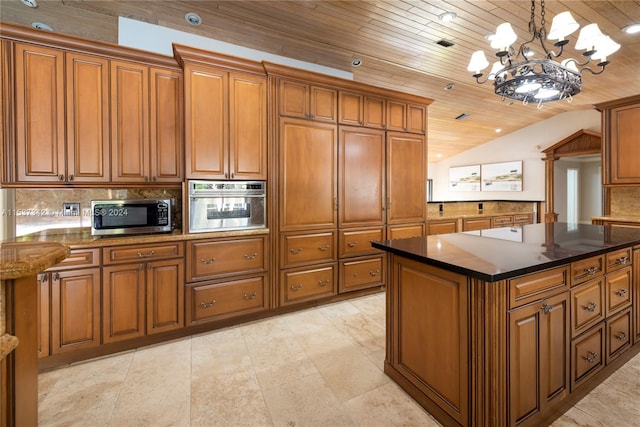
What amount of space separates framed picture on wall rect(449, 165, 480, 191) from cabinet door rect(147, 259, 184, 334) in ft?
27.0

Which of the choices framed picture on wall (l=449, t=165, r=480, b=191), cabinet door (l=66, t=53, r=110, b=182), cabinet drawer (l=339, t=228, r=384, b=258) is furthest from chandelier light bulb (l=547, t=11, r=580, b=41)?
framed picture on wall (l=449, t=165, r=480, b=191)

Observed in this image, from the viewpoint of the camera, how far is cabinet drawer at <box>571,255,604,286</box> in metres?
1.59

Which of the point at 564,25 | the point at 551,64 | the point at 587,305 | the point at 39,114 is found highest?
the point at 564,25

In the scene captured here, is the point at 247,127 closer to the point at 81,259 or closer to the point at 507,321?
the point at 81,259

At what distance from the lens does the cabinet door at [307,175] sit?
9.80 feet

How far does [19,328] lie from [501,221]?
5684 mm

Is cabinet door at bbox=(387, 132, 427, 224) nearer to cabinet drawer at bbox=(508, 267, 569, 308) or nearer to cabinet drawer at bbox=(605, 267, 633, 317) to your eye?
cabinet drawer at bbox=(605, 267, 633, 317)

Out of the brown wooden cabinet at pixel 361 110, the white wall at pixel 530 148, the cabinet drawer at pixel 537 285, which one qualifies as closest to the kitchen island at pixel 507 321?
the cabinet drawer at pixel 537 285

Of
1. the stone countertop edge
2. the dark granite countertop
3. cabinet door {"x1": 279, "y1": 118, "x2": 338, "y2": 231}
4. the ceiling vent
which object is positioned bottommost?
the dark granite countertop

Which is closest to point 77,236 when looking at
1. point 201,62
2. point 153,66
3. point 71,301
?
point 71,301

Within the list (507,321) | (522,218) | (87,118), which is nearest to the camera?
(507,321)

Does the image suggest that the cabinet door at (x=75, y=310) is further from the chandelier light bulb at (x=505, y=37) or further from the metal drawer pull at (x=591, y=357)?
the chandelier light bulb at (x=505, y=37)

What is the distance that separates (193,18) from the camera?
2775 millimetres

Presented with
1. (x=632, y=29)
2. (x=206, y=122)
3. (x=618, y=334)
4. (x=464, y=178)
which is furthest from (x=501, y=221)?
(x=206, y=122)
